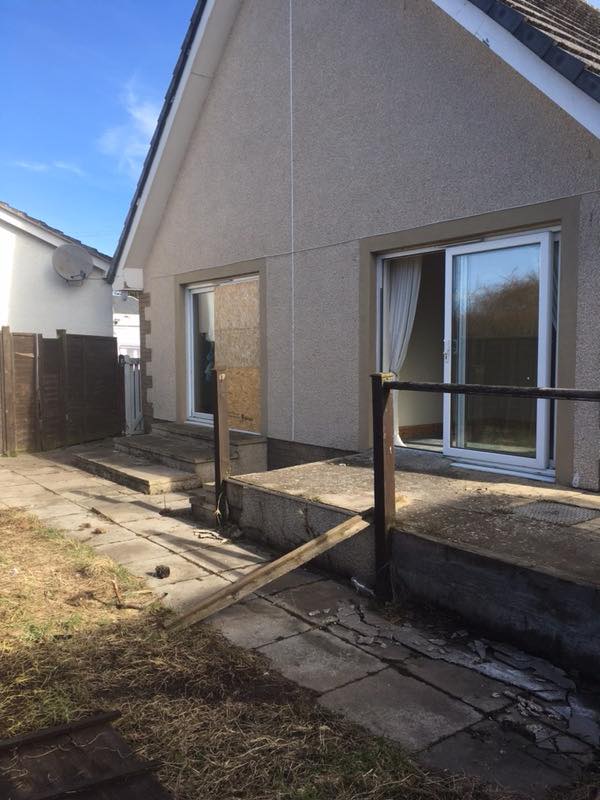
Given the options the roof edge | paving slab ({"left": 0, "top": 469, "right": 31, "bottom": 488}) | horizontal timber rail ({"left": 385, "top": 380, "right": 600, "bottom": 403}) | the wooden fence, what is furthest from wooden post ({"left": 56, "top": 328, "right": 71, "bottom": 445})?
horizontal timber rail ({"left": 385, "top": 380, "right": 600, "bottom": 403})

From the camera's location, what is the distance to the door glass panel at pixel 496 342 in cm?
566

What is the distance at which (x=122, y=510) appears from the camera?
22.4ft

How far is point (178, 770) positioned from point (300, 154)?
22.1ft

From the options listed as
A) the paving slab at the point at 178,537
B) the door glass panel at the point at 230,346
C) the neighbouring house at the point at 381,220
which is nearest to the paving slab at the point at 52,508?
the paving slab at the point at 178,537

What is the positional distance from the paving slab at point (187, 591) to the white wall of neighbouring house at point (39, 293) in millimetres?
10907

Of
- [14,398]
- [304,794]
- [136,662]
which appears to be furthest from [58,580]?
[14,398]

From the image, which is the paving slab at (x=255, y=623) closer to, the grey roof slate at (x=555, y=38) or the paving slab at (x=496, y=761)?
the paving slab at (x=496, y=761)

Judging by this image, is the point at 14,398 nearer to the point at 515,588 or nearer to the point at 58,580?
the point at 58,580

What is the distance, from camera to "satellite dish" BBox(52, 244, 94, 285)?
45.0ft

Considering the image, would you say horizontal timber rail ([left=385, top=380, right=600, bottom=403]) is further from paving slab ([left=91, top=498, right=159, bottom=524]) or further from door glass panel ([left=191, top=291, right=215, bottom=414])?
door glass panel ([left=191, top=291, right=215, bottom=414])

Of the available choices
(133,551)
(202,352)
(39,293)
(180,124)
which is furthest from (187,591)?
(39,293)

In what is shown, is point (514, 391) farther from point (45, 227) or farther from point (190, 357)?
point (45, 227)

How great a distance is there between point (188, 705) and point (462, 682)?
1324 millimetres

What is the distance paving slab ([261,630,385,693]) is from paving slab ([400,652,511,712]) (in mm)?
177
